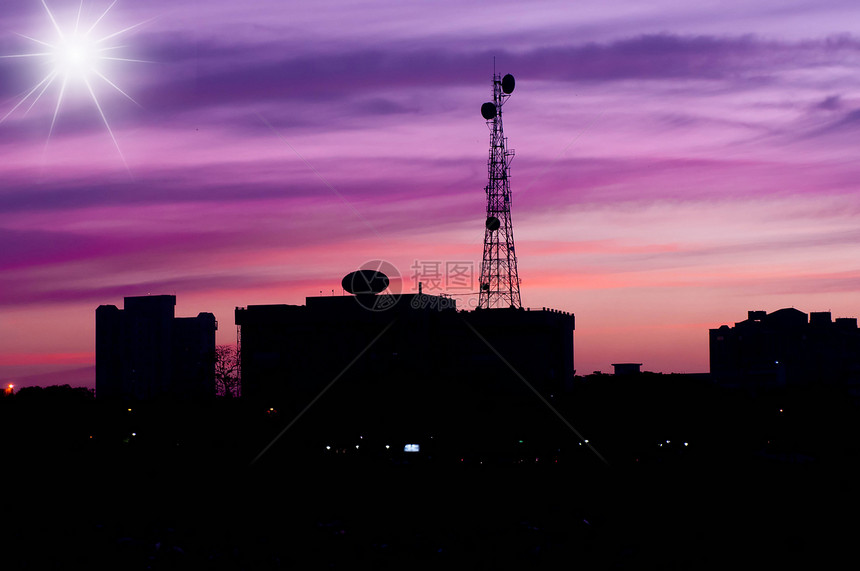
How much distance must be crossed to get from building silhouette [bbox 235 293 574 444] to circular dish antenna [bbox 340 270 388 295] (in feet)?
7.95

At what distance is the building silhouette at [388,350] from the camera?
107500 mm

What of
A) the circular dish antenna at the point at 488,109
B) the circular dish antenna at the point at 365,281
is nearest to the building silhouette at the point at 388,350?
the circular dish antenna at the point at 365,281

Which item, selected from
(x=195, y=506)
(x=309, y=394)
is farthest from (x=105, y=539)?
(x=309, y=394)

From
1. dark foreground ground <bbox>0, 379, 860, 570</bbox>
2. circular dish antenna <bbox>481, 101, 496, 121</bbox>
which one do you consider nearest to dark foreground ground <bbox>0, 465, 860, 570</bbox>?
dark foreground ground <bbox>0, 379, 860, 570</bbox>

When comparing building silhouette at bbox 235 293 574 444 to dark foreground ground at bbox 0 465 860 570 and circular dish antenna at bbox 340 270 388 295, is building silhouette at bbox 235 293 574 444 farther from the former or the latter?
dark foreground ground at bbox 0 465 860 570

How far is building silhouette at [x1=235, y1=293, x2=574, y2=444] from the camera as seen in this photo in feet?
353

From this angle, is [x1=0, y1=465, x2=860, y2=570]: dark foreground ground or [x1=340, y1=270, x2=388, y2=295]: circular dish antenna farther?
[x1=340, y1=270, x2=388, y2=295]: circular dish antenna

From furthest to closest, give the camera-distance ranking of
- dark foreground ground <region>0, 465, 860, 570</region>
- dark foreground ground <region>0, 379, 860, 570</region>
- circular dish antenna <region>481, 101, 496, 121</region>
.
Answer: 1. circular dish antenna <region>481, 101, 496, 121</region>
2. dark foreground ground <region>0, 379, 860, 570</region>
3. dark foreground ground <region>0, 465, 860, 570</region>

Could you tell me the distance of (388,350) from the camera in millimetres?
109750

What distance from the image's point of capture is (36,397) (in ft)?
454

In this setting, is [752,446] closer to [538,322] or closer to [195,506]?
[538,322]

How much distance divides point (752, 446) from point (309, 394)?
50150 millimetres

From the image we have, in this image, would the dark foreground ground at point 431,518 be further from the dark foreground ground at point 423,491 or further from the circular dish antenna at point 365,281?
the circular dish antenna at point 365,281

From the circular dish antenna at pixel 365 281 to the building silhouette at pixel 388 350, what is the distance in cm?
242
